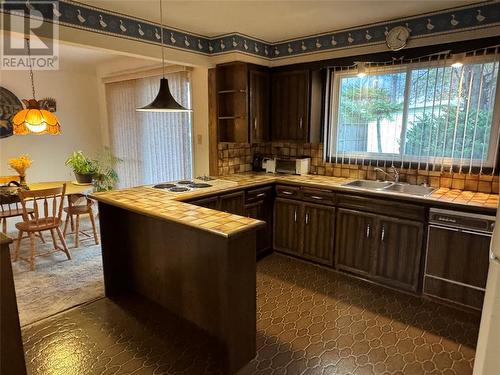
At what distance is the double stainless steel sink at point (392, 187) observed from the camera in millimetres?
3158

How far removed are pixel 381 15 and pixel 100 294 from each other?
12.1ft

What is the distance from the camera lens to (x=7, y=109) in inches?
186

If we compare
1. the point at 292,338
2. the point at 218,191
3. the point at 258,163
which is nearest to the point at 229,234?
the point at 292,338

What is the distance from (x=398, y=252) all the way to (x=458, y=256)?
0.47 m

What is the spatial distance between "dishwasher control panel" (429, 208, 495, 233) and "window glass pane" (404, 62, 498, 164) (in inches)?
27.1

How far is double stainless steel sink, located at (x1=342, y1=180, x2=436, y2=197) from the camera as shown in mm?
3158

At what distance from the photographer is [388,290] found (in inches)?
120

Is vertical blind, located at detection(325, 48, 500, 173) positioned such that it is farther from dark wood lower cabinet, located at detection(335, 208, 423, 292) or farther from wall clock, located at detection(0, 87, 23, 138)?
wall clock, located at detection(0, 87, 23, 138)

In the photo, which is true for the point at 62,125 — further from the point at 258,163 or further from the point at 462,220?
the point at 462,220

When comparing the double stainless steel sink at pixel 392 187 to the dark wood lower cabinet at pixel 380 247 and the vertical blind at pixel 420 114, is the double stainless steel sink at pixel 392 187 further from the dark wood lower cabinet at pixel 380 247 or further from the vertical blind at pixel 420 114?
the dark wood lower cabinet at pixel 380 247

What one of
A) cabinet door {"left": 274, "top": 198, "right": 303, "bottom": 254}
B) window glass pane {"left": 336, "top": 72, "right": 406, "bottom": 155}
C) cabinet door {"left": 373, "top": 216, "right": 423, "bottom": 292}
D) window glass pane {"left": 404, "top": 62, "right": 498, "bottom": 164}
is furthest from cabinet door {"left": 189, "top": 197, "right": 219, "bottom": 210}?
window glass pane {"left": 404, "top": 62, "right": 498, "bottom": 164}

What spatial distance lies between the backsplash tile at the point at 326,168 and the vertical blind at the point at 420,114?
0.09 metres

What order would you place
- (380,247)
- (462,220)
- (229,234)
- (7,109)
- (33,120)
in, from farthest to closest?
1. (7,109)
2. (33,120)
3. (380,247)
4. (462,220)
5. (229,234)

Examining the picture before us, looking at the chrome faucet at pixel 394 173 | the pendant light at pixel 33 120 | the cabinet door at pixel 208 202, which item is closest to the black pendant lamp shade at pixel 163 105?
the cabinet door at pixel 208 202
